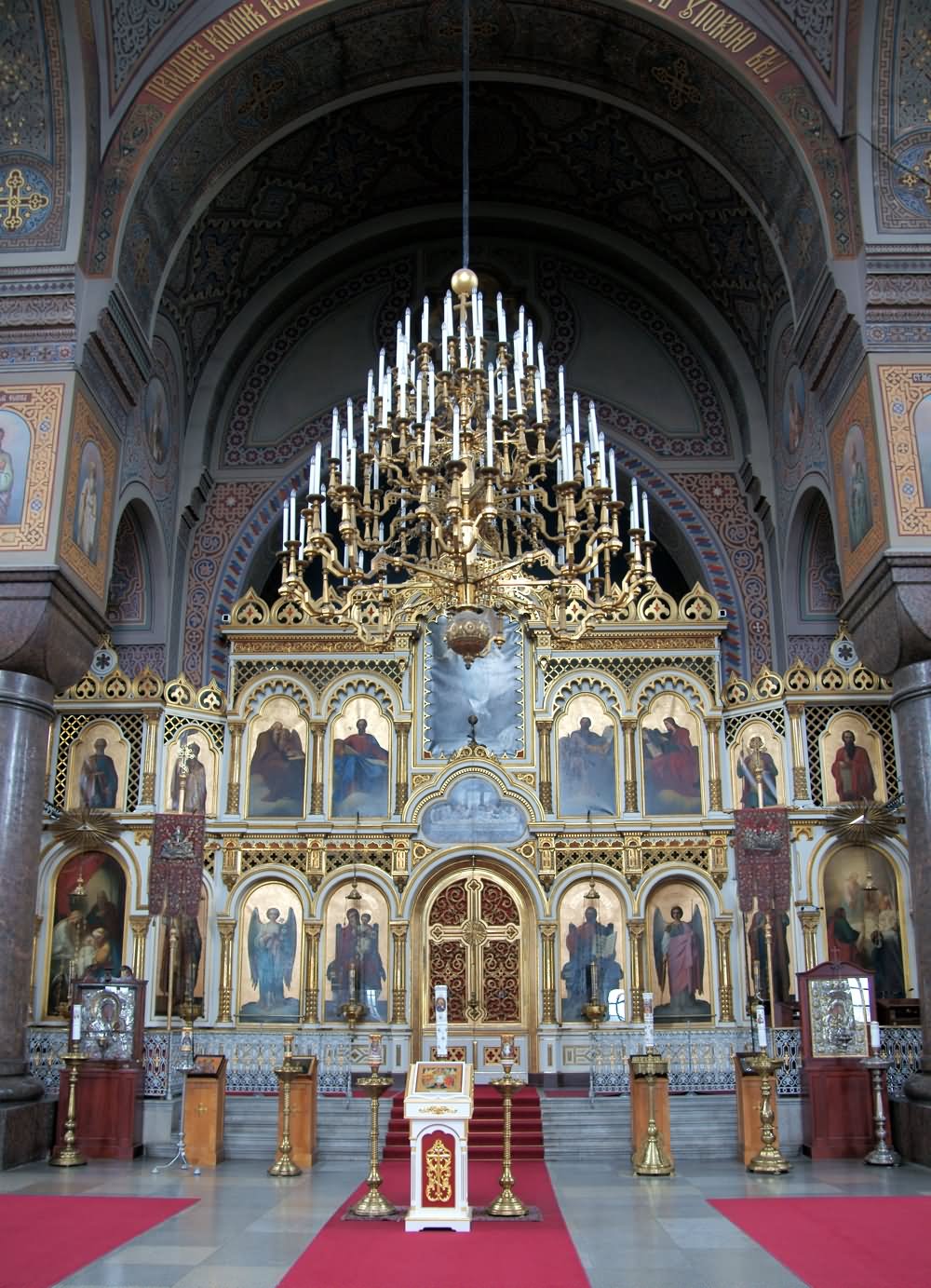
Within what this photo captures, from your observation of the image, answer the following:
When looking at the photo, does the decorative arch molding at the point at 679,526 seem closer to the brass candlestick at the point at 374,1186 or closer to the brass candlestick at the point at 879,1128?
the brass candlestick at the point at 879,1128

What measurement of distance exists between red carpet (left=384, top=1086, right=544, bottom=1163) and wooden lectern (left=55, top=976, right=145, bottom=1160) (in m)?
2.52

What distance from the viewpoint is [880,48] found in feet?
42.5

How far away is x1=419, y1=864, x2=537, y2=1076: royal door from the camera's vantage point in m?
15.4

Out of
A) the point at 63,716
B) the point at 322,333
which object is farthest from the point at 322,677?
the point at 322,333

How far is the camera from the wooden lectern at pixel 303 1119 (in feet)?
38.5

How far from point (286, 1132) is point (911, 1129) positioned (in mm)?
5621

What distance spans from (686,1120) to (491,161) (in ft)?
40.4

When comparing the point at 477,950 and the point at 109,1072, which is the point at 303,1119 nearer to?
the point at 109,1072

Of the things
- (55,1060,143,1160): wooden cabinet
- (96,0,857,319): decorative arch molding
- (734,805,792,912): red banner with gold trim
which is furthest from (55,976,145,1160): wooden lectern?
(96,0,857,319): decorative arch molding

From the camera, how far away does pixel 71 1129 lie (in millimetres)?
11758

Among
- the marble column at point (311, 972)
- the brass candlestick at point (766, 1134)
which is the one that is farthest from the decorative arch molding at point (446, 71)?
the brass candlestick at point (766, 1134)

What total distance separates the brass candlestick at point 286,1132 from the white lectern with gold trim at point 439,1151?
2.63 meters

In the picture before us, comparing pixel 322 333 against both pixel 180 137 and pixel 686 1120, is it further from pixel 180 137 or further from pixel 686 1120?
pixel 686 1120

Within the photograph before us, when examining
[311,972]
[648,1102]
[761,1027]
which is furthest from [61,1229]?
[311,972]
